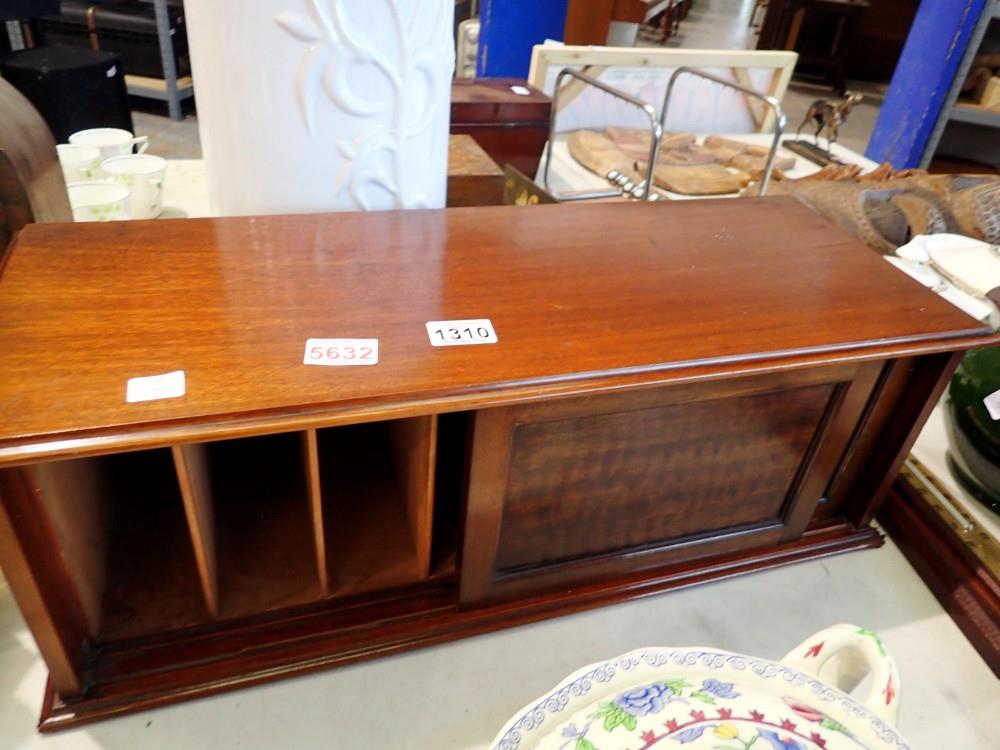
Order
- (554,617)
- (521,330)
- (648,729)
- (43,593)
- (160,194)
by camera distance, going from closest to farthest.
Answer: (648,729)
(43,593)
(521,330)
(554,617)
(160,194)

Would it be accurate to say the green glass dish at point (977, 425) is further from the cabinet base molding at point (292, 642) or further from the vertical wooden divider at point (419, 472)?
the vertical wooden divider at point (419, 472)

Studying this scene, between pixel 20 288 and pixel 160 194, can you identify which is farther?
pixel 160 194

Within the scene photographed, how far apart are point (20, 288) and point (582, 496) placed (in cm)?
56

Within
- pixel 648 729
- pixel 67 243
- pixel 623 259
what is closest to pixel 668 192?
pixel 623 259

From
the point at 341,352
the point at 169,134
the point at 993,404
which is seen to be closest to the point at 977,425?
the point at 993,404

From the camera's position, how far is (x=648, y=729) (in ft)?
1.38

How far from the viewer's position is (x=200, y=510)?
24.8 inches

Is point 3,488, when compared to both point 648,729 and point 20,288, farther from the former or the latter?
point 648,729

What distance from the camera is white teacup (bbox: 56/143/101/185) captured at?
1.12m

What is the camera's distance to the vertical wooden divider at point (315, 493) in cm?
60

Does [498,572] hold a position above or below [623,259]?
below

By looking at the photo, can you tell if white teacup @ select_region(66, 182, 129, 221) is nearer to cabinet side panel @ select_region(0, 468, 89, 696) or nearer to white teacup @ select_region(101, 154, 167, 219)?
white teacup @ select_region(101, 154, 167, 219)

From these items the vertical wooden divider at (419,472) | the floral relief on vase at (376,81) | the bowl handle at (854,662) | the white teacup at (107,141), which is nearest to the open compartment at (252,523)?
the vertical wooden divider at (419,472)

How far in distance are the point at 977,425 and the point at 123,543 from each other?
1021 mm
